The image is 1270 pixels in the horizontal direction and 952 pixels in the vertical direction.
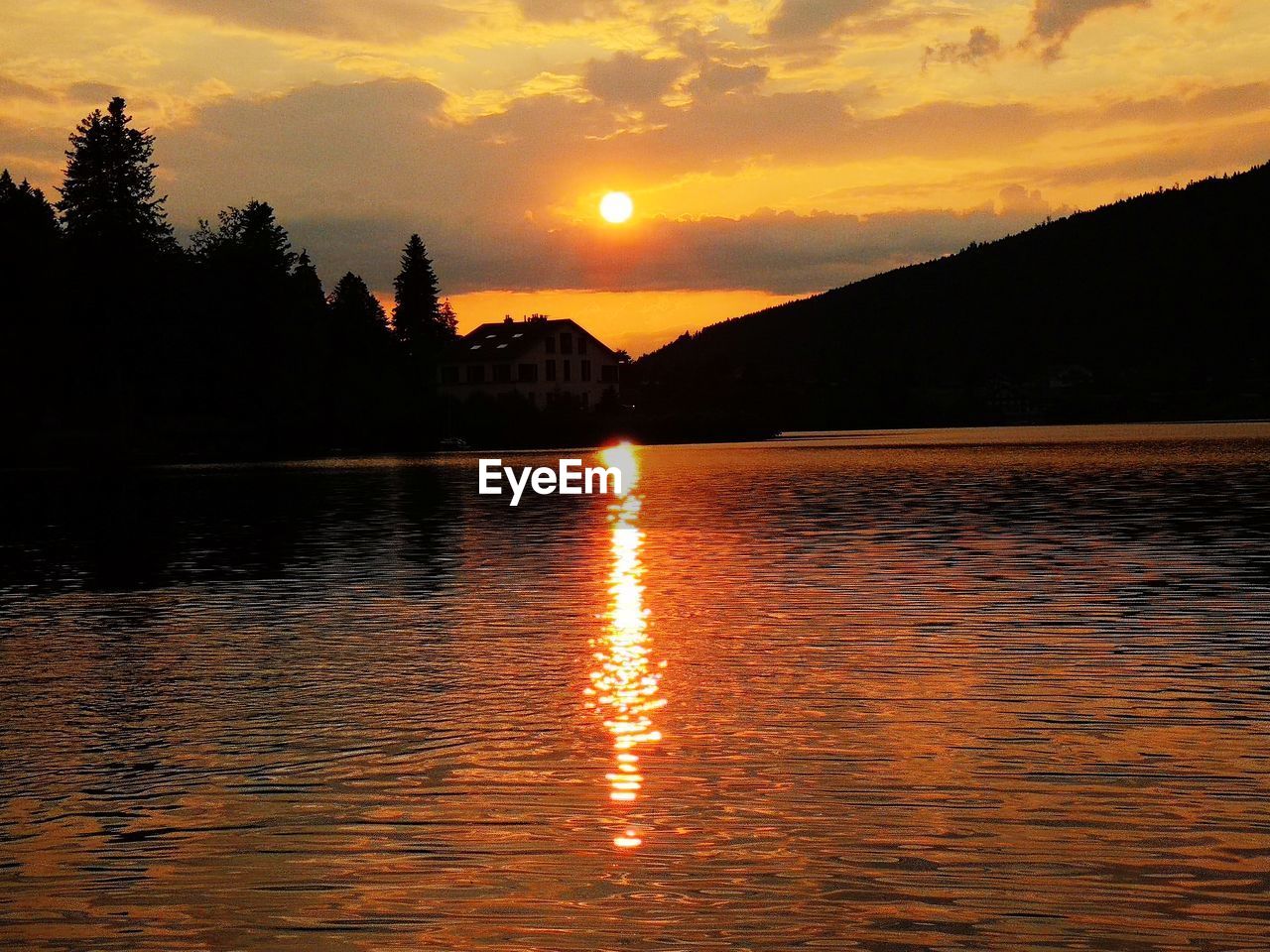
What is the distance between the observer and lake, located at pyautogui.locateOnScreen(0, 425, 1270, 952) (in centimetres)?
970

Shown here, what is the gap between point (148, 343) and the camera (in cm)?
12300

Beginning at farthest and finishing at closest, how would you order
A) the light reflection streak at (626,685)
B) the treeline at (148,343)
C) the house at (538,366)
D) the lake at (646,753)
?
the house at (538,366) → the treeline at (148,343) → the light reflection streak at (626,685) → the lake at (646,753)

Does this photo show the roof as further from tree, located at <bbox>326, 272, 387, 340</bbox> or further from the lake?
the lake

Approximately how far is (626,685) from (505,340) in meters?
157

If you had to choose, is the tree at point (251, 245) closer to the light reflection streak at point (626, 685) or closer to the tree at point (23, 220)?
the tree at point (23, 220)

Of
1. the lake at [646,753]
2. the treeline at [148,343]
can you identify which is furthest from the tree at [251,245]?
the lake at [646,753]

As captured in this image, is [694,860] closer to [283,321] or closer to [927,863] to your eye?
[927,863]

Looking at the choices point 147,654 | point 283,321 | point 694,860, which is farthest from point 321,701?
point 283,321

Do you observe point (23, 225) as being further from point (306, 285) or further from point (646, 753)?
point (646, 753)

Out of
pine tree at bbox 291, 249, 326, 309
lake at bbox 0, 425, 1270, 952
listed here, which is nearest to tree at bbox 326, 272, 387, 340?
pine tree at bbox 291, 249, 326, 309

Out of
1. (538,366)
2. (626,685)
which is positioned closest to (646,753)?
(626,685)

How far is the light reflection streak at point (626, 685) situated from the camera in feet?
42.9

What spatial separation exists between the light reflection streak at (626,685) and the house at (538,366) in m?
133

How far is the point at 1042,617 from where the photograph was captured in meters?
23.0
